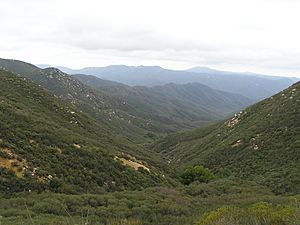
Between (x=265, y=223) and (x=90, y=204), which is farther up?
(x=265, y=223)

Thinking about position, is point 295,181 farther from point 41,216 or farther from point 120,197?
point 41,216

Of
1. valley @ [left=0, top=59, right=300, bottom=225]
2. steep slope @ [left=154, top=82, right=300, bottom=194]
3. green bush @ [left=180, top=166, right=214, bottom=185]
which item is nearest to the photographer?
valley @ [left=0, top=59, right=300, bottom=225]

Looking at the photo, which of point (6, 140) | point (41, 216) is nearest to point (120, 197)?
point (41, 216)

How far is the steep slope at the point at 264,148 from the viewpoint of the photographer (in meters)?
34.9

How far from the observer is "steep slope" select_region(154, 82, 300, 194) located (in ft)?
114

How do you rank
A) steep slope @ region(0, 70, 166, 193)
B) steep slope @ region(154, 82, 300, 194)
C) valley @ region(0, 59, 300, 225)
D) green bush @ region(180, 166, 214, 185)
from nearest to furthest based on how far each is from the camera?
1. valley @ region(0, 59, 300, 225)
2. steep slope @ region(0, 70, 166, 193)
3. steep slope @ region(154, 82, 300, 194)
4. green bush @ region(180, 166, 214, 185)

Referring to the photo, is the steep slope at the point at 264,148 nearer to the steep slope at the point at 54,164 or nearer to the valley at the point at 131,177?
the valley at the point at 131,177

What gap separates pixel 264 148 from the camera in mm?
42875

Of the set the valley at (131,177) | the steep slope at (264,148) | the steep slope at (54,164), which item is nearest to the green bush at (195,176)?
the valley at (131,177)

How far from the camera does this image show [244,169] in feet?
132

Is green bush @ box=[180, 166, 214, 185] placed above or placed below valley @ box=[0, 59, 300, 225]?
below

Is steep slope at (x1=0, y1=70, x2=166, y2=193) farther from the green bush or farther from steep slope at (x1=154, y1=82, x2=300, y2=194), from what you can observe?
steep slope at (x1=154, y1=82, x2=300, y2=194)

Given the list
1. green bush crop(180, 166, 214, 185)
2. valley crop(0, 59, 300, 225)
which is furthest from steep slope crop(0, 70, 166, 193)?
green bush crop(180, 166, 214, 185)

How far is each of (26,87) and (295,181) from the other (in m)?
37.7
